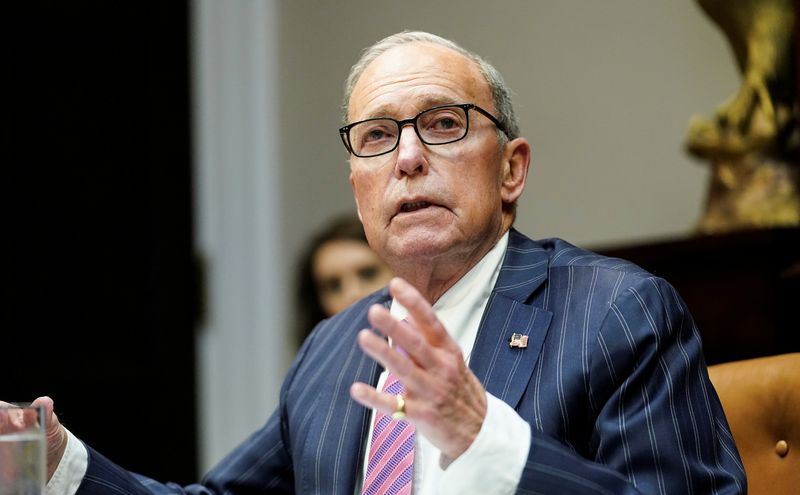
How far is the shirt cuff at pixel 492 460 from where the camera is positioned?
139 centimetres

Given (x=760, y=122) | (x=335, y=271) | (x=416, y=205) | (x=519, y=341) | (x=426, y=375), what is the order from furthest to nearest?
1. (x=335, y=271)
2. (x=760, y=122)
3. (x=416, y=205)
4. (x=519, y=341)
5. (x=426, y=375)

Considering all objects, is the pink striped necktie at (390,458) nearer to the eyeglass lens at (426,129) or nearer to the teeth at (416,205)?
the teeth at (416,205)

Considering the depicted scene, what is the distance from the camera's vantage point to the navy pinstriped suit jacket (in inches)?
59.3

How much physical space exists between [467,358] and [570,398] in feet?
0.75

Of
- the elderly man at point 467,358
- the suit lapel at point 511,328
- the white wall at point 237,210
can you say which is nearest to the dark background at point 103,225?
the white wall at point 237,210

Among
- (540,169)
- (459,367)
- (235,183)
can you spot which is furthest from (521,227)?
(459,367)

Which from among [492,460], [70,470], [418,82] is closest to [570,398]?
[492,460]

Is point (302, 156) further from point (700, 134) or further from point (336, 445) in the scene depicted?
point (336, 445)

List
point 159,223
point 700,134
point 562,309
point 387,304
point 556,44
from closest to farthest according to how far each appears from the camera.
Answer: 1. point 562,309
2. point 387,304
3. point 700,134
4. point 556,44
5. point 159,223

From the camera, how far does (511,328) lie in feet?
5.76

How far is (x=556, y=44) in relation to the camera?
3596mm

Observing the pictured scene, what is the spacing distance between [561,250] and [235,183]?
2526 millimetres

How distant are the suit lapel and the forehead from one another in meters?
0.28

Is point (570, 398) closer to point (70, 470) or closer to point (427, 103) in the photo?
point (427, 103)
